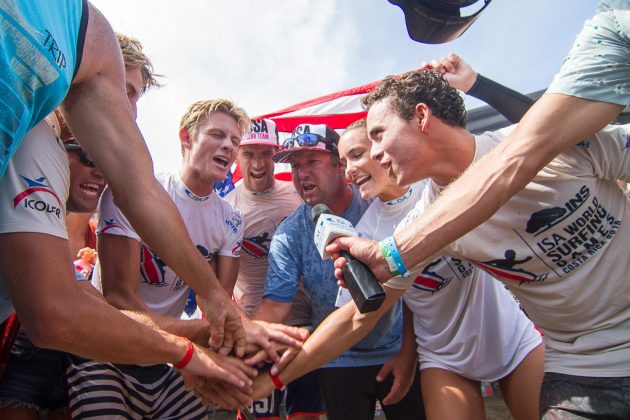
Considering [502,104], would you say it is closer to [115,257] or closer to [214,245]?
[214,245]

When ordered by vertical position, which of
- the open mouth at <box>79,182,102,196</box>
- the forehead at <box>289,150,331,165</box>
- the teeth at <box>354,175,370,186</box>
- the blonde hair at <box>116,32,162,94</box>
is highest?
the blonde hair at <box>116,32,162,94</box>

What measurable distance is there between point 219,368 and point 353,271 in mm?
1260

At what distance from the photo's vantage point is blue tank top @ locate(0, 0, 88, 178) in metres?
1.01

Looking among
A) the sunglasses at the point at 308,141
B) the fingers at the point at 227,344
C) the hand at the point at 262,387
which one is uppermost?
the sunglasses at the point at 308,141

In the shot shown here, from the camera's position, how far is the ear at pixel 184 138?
3958 mm

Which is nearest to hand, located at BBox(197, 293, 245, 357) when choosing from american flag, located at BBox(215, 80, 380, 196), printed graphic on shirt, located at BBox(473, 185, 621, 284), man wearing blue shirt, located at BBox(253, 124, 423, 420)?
man wearing blue shirt, located at BBox(253, 124, 423, 420)

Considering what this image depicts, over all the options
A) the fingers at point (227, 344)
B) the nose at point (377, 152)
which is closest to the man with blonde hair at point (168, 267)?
the fingers at point (227, 344)

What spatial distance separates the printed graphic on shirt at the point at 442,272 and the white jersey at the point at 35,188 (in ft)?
6.33

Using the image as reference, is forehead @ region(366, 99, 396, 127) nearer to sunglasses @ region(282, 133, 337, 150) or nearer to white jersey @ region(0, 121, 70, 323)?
sunglasses @ region(282, 133, 337, 150)

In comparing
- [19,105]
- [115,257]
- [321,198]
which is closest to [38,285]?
[19,105]

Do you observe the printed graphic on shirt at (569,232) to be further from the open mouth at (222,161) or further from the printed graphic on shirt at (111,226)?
the open mouth at (222,161)

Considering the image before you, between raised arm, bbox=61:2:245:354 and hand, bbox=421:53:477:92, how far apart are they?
7.00 feet

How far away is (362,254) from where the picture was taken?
1.74m

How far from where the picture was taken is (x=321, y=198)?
3729mm
